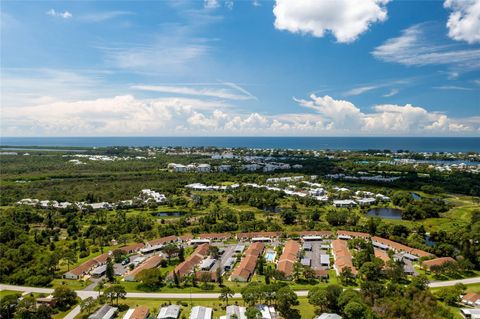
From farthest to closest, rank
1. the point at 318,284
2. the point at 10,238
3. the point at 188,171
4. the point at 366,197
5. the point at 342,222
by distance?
1. the point at 188,171
2. the point at 366,197
3. the point at 342,222
4. the point at 10,238
5. the point at 318,284

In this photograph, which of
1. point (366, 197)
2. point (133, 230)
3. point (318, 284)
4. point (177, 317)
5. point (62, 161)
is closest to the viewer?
point (177, 317)

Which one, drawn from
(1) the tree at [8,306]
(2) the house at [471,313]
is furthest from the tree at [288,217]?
(1) the tree at [8,306]

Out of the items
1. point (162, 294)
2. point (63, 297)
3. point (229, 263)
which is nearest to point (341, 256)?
point (229, 263)

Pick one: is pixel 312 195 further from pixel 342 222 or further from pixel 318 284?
pixel 318 284

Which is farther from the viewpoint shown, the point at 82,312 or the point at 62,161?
the point at 62,161

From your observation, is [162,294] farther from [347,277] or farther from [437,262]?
[437,262]

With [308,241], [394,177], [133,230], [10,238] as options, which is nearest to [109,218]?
[133,230]

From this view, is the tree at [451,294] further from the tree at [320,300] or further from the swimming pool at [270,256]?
the swimming pool at [270,256]
